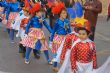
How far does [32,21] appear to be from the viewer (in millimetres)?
9688

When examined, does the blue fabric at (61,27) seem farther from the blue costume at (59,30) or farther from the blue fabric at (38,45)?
the blue fabric at (38,45)

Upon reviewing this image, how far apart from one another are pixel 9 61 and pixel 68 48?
3.42m

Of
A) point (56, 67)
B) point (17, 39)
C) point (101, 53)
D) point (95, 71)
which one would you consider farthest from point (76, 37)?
point (17, 39)

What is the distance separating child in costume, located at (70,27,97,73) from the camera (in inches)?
270

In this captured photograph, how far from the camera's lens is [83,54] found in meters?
6.88

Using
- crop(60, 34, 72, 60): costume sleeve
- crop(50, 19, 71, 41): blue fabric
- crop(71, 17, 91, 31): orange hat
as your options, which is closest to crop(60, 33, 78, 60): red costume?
crop(60, 34, 72, 60): costume sleeve

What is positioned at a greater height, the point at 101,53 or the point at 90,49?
the point at 90,49

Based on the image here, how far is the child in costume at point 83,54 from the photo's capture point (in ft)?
22.5

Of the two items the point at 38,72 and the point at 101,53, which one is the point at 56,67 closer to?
the point at 38,72

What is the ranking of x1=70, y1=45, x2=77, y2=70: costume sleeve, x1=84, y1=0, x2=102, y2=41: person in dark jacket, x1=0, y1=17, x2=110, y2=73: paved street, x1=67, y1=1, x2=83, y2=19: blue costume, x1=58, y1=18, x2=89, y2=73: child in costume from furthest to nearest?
x1=84, y1=0, x2=102, y2=41: person in dark jacket < x1=0, y1=17, x2=110, y2=73: paved street < x1=67, y1=1, x2=83, y2=19: blue costume < x1=58, y1=18, x2=89, y2=73: child in costume < x1=70, y1=45, x2=77, y2=70: costume sleeve

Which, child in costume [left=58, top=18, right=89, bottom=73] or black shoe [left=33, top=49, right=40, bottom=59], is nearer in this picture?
child in costume [left=58, top=18, right=89, bottom=73]

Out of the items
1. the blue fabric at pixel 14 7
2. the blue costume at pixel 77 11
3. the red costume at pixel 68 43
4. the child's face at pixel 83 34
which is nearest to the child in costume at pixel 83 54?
the child's face at pixel 83 34

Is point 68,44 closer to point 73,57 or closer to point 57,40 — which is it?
point 73,57

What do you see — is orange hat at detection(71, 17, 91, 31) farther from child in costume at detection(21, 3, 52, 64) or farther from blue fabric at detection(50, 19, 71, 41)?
child in costume at detection(21, 3, 52, 64)
